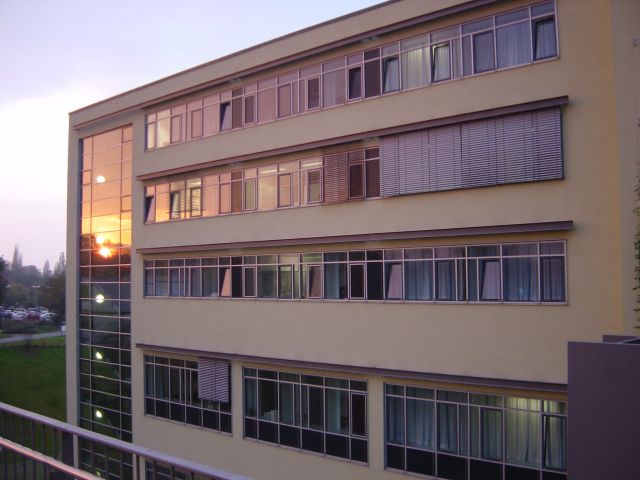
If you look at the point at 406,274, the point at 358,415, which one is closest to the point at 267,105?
the point at 406,274

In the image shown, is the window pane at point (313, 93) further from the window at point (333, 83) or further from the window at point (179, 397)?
the window at point (179, 397)

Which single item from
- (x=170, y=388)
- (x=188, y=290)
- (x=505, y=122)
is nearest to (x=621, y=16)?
(x=505, y=122)

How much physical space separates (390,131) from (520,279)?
15.5ft

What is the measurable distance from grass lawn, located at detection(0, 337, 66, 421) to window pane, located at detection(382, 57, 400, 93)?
25.3 meters

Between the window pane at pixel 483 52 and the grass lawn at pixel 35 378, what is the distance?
90.0 ft

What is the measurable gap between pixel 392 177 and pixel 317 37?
15.1 ft

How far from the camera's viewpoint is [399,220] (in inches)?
589

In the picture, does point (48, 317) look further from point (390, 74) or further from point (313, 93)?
point (390, 74)

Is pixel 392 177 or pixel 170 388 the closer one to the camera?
pixel 392 177

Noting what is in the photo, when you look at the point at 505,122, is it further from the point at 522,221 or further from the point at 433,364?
the point at 433,364

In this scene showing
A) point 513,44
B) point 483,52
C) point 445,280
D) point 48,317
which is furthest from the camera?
point 48,317

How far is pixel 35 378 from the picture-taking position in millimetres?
40000

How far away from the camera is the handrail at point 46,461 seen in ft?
14.2

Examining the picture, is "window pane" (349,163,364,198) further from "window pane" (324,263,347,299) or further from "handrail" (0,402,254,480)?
"handrail" (0,402,254,480)
